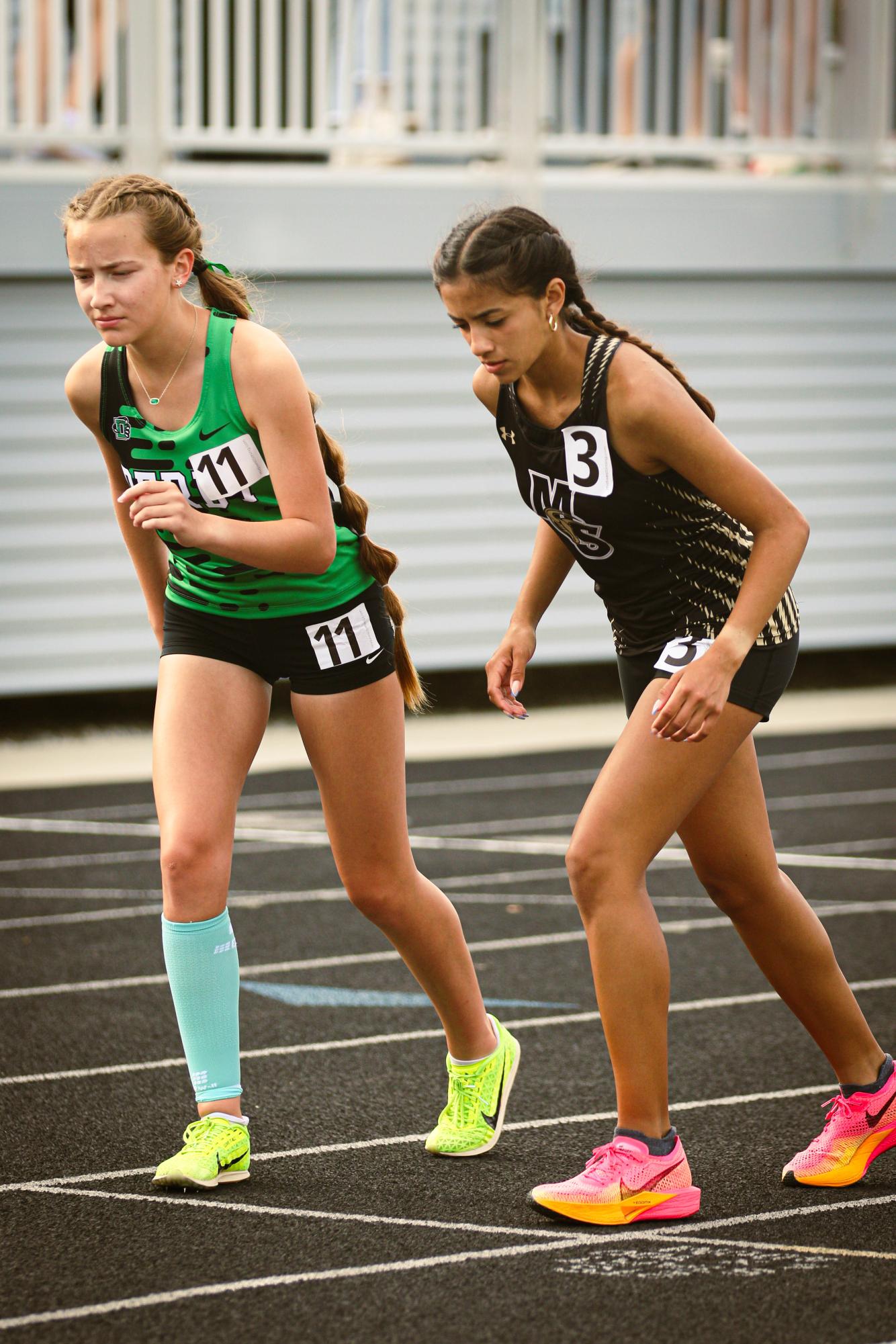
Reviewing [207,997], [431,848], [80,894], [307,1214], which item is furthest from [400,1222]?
[431,848]

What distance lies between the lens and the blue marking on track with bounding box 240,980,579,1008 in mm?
4734

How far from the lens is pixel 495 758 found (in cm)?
903

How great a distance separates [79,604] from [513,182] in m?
3.66

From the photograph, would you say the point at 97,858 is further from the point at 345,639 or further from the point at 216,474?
the point at 216,474

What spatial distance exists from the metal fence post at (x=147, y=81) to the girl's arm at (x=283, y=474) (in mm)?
6972

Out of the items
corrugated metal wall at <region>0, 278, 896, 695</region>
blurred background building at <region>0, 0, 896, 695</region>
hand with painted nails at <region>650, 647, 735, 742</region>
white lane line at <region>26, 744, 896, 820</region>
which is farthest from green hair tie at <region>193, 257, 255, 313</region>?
corrugated metal wall at <region>0, 278, 896, 695</region>

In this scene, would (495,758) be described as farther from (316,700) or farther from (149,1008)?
(316,700)

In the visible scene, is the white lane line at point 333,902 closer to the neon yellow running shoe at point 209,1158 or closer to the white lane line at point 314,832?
the white lane line at point 314,832

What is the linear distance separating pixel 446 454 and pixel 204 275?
7192 mm

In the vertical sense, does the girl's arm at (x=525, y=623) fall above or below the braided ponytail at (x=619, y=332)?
below

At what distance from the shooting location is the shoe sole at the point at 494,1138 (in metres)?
3.51

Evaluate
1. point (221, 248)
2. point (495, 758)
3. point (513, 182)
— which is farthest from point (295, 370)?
point (513, 182)

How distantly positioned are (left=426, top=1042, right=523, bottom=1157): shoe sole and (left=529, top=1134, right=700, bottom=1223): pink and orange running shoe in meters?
0.42

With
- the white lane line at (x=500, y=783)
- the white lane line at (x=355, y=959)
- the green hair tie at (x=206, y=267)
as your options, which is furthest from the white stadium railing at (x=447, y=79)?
the green hair tie at (x=206, y=267)
